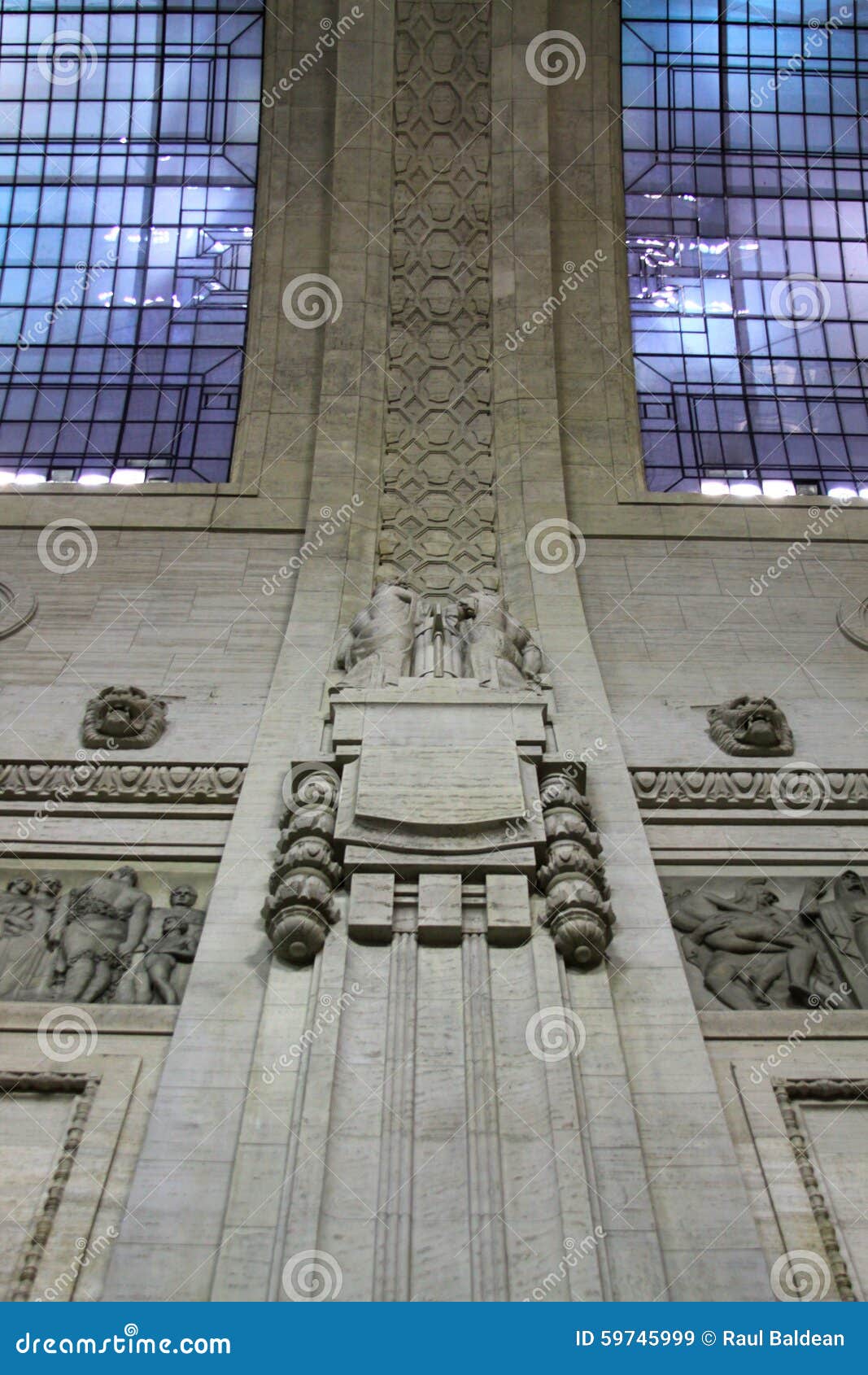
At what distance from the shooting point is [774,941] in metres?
9.59

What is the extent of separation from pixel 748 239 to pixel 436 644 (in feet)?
30.8

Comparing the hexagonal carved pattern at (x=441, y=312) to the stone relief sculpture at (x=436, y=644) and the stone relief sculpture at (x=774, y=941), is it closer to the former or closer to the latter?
the stone relief sculpture at (x=436, y=644)

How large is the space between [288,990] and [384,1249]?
1940 millimetres

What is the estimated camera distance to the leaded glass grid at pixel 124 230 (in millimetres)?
16594

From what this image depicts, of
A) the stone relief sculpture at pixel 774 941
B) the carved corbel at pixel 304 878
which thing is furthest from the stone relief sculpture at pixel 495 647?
Result: the stone relief sculpture at pixel 774 941

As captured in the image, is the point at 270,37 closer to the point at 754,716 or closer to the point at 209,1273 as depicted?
the point at 754,716

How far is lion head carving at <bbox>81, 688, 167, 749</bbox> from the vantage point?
37.1 feet

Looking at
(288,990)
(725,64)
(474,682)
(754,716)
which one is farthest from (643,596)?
(725,64)

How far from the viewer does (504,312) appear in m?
16.3

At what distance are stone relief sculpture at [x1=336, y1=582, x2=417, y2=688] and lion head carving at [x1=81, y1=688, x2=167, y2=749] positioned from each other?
5.32ft

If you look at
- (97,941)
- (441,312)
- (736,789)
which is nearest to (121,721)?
(97,941)

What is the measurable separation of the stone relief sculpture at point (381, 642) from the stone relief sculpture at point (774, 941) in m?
2.79

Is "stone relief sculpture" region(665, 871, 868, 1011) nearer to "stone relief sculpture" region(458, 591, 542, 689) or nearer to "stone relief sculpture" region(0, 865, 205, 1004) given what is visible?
"stone relief sculpture" region(458, 591, 542, 689)

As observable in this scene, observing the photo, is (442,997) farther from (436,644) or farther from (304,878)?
(436,644)
